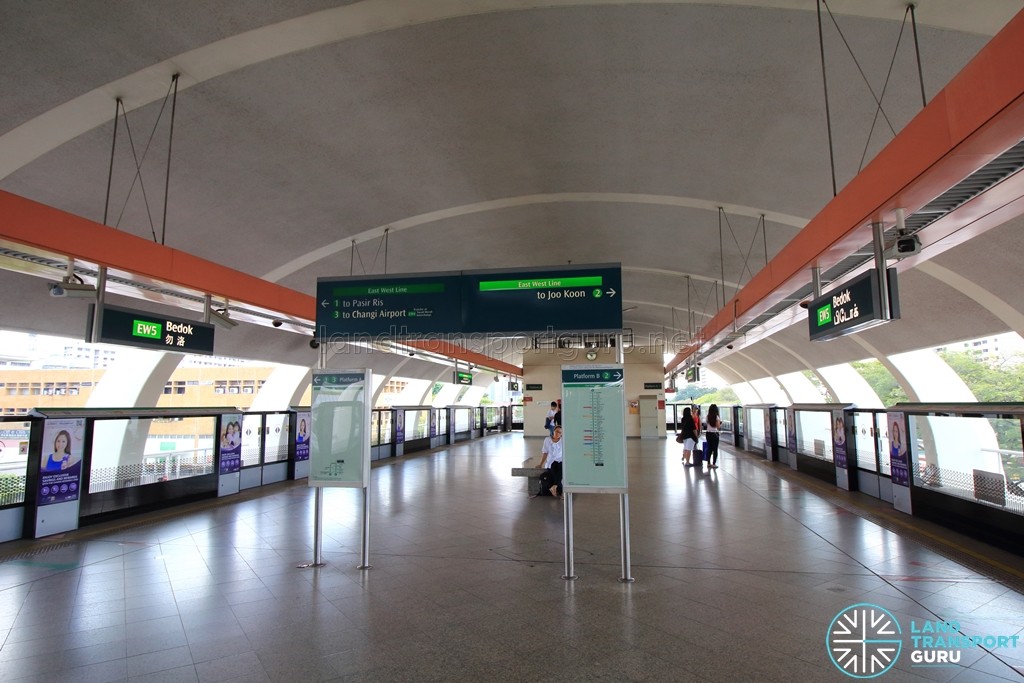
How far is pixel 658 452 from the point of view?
19.4 metres

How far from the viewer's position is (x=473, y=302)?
6.08 m

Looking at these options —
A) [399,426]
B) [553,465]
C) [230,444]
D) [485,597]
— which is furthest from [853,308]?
[399,426]

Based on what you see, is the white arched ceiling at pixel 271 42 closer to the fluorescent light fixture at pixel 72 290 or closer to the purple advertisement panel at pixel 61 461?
the fluorescent light fixture at pixel 72 290

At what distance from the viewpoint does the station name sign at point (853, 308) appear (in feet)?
13.6

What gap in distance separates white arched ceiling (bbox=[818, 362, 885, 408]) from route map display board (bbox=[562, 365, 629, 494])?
1839 centimetres

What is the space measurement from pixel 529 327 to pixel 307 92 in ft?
12.5

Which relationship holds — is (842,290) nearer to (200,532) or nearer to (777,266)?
(777,266)

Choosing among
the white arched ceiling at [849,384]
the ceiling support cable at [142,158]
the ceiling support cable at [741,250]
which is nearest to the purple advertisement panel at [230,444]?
the ceiling support cable at [142,158]

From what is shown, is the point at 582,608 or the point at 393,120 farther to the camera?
the point at 393,120

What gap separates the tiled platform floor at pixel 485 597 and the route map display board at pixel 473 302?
2603 mm

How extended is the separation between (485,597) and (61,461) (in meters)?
6.78

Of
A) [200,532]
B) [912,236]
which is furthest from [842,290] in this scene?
[200,532]

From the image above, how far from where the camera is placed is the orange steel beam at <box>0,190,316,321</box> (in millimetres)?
4121

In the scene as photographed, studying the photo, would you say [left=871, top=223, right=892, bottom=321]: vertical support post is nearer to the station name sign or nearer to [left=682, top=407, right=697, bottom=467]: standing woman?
the station name sign
